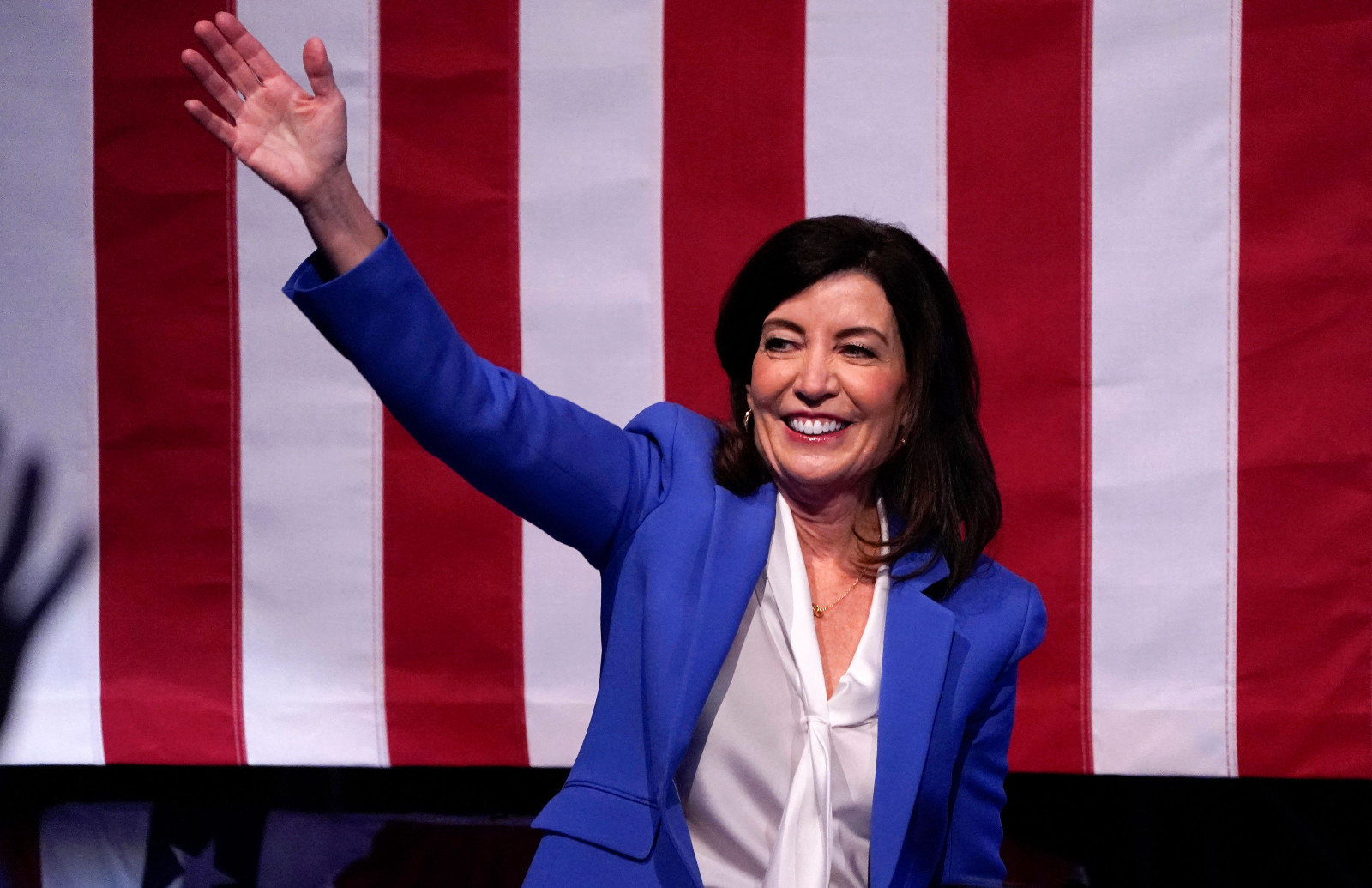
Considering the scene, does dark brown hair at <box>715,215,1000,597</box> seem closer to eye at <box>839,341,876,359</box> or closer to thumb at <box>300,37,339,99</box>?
eye at <box>839,341,876,359</box>

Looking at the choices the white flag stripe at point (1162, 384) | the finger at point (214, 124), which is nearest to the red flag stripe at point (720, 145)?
the white flag stripe at point (1162, 384)

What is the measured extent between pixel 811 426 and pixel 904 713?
267mm

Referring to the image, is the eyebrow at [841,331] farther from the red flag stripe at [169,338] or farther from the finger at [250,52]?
the red flag stripe at [169,338]

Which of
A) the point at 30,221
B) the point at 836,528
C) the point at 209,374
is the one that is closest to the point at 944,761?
the point at 836,528

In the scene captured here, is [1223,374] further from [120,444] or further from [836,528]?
[120,444]

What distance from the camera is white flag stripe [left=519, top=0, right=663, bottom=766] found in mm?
1601

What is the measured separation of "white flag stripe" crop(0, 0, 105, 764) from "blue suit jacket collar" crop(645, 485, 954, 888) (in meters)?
1.04

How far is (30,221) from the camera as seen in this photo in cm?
166

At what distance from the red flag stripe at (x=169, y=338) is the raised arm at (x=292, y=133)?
2.76 feet

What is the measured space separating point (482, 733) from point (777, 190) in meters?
0.82

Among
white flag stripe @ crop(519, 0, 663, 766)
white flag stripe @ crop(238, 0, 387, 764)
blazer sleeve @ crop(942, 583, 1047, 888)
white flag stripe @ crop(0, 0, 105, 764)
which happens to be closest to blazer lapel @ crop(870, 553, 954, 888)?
blazer sleeve @ crop(942, 583, 1047, 888)

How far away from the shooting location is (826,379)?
3.58 feet

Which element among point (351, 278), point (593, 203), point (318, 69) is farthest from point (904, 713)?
point (593, 203)

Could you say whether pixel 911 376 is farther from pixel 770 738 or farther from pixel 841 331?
pixel 770 738
